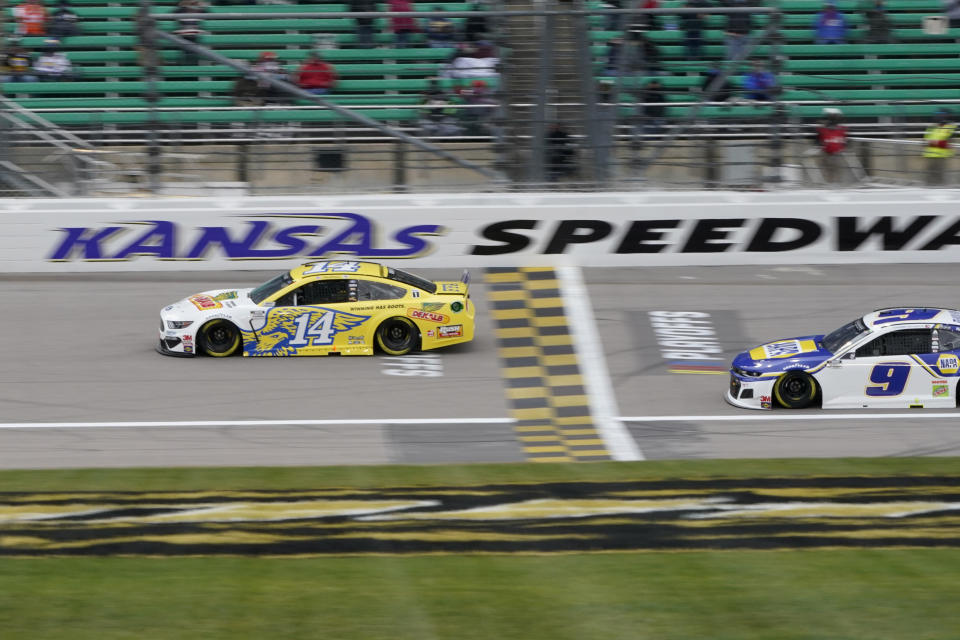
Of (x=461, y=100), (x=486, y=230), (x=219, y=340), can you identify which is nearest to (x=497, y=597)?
(x=219, y=340)

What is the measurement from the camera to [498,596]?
8258mm

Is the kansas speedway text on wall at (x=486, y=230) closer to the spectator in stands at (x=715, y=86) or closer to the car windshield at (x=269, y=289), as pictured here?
the spectator in stands at (x=715, y=86)

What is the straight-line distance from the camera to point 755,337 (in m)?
16.3

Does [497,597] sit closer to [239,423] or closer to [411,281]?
[239,423]

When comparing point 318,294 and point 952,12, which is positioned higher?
point 952,12

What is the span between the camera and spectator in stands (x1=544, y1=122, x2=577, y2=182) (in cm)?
1975

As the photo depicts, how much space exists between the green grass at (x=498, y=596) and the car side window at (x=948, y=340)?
438cm

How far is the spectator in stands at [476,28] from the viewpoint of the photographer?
20.2 metres

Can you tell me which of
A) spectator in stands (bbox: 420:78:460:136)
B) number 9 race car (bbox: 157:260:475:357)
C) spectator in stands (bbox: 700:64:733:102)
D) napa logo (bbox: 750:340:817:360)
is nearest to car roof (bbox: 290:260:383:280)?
number 9 race car (bbox: 157:260:475:357)

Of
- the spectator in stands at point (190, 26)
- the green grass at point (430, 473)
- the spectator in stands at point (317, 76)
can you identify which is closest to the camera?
the green grass at point (430, 473)

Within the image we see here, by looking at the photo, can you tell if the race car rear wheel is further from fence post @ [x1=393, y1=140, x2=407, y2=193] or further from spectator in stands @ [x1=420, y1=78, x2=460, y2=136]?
spectator in stands @ [x1=420, y1=78, x2=460, y2=136]

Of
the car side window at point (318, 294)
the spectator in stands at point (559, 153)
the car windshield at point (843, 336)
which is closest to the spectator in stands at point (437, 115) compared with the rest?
the spectator in stands at point (559, 153)

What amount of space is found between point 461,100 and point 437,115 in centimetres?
47

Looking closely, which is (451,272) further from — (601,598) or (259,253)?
(601,598)
